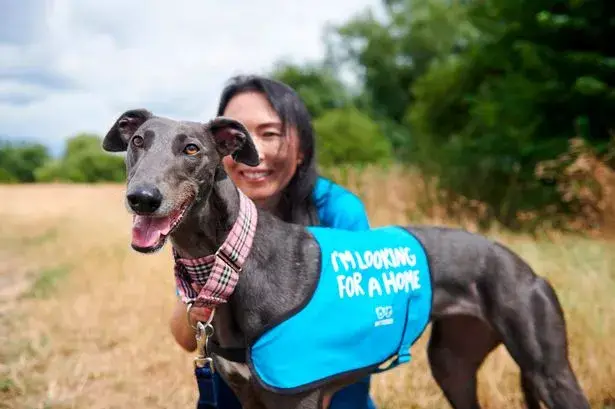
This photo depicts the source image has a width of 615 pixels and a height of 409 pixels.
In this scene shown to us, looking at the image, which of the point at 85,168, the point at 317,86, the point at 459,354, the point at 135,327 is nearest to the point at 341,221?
the point at 459,354

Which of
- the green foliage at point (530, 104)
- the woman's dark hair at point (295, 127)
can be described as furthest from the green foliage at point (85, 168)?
Result: the woman's dark hair at point (295, 127)

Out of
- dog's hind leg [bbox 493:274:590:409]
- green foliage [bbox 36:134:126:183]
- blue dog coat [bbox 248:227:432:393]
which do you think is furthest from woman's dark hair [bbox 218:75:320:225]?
green foliage [bbox 36:134:126:183]

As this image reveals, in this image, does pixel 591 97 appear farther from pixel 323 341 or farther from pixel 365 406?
pixel 323 341

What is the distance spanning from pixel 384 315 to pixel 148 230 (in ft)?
4.00

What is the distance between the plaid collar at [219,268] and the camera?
2424mm

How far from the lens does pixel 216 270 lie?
7.93ft

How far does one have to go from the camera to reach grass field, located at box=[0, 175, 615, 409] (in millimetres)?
4176

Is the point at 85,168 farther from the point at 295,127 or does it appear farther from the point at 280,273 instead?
the point at 280,273

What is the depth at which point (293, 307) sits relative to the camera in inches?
101

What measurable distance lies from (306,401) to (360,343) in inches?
14.9

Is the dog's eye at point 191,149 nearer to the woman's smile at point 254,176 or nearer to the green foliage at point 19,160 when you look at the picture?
the woman's smile at point 254,176

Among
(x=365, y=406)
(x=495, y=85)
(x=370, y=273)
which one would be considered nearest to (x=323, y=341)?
(x=370, y=273)

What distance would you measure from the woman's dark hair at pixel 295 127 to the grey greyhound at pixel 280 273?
75 cm

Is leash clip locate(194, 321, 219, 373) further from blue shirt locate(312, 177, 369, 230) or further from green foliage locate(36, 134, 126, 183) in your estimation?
green foliage locate(36, 134, 126, 183)
